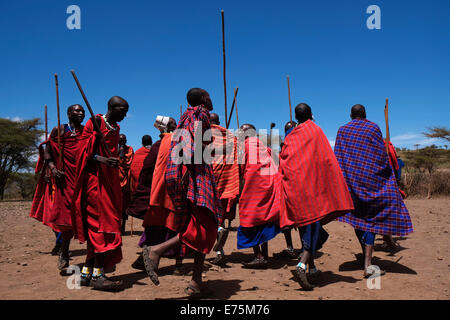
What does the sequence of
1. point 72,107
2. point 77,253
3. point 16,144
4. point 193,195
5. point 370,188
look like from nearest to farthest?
point 193,195
point 370,188
point 72,107
point 77,253
point 16,144

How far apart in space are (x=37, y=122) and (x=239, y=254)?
91.8ft

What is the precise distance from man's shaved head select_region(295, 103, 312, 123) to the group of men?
0.5 inches

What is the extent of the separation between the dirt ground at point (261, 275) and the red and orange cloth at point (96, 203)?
587 millimetres

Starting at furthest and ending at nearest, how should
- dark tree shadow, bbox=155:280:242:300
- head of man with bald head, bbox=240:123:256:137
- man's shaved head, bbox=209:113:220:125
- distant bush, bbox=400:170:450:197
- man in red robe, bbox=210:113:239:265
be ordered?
1. distant bush, bbox=400:170:450:197
2. man's shaved head, bbox=209:113:220:125
3. head of man with bald head, bbox=240:123:256:137
4. man in red robe, bbox=210:113:239:265
5. dark tree shadow, bbox=155:280:242:300

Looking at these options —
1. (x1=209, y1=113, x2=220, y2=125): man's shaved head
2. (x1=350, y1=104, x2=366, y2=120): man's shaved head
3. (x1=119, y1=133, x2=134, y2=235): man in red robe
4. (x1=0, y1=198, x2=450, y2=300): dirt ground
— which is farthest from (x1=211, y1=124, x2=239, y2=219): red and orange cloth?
(x1=119, y1=133, x2=134, y2=235): man in red robe

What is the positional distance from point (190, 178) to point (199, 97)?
95cm

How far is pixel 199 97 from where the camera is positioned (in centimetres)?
386

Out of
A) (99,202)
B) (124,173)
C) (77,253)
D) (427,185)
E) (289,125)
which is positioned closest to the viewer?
(99,202)

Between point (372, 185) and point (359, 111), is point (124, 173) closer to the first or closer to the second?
point (359, 111)

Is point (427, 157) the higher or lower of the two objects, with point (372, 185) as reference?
higher

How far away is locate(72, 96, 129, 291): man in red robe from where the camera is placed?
3.96 meters

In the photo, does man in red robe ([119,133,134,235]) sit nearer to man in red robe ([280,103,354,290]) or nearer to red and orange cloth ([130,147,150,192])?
red and orange cloth ([130,147,150,192])

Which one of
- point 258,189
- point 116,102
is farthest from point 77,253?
point 258,189
